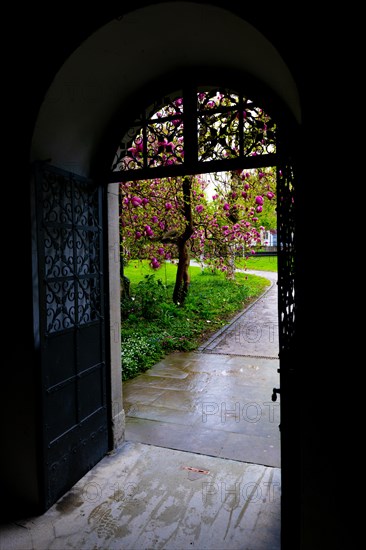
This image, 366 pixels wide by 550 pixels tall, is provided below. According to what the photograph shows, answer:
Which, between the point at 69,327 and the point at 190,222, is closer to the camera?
A: the point at 69,327

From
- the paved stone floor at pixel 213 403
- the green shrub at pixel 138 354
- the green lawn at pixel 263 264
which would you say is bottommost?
the paved stone floor at pixel 213 403

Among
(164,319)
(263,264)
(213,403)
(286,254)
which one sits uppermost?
(286,254)

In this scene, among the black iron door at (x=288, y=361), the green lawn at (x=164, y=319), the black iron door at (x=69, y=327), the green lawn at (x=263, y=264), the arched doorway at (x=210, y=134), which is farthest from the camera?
the green lawn at (x=263, y=264)

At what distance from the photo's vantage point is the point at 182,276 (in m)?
12.1

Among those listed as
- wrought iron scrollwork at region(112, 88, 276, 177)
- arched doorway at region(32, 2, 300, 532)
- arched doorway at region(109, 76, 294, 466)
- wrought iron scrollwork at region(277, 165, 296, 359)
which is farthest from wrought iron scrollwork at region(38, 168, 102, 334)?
wrought iron scrollwork at region(277, 165, 296, 359)

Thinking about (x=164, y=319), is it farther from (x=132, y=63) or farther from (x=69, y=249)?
(x=132, y=63)

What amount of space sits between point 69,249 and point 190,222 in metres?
7.89

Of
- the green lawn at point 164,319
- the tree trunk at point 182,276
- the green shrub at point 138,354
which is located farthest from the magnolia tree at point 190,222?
the green shrub at point 138,354

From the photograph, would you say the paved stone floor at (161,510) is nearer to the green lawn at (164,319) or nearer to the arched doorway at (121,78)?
the arched doorway at (121,78)

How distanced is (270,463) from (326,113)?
337 centimetres

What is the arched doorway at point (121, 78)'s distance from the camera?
8.51 ft

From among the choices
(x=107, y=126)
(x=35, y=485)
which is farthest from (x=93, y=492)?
(x=107, y=126)

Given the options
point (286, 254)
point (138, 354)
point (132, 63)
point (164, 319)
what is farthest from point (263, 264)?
point (286, 254)

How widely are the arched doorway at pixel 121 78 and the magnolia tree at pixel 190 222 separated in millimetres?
5838
